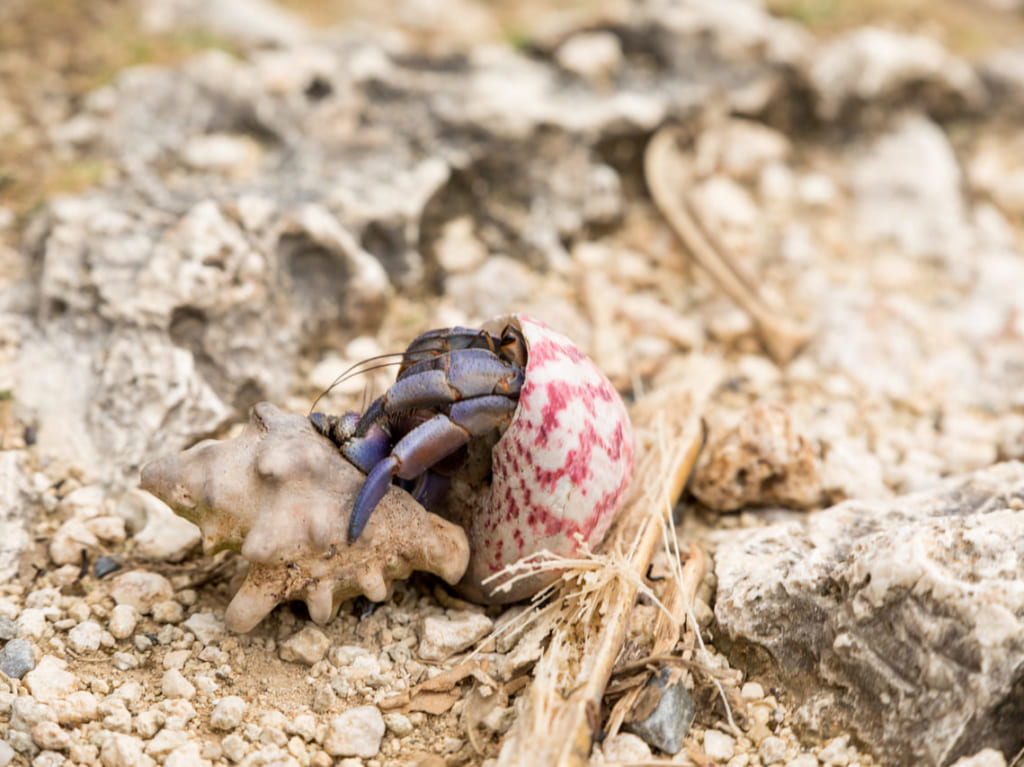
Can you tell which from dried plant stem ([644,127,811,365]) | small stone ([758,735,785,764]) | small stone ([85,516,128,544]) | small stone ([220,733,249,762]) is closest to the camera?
small stone ([220,733,249,762])

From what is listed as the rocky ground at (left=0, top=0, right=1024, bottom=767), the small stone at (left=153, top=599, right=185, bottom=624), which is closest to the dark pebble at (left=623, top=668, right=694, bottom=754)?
the rocky ground at (left=0, top=0, right=1024, bottom=767)

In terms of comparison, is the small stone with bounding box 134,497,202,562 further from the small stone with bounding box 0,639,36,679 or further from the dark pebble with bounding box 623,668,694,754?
the dark pebble with bounding box 623,668,694,754

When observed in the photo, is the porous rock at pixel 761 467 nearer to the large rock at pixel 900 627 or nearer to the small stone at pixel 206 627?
the large rock at pixel 900 627

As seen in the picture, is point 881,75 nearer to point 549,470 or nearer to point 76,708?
point 549,470

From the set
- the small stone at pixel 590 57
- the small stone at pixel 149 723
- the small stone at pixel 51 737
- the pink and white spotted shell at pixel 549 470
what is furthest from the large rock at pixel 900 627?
the small stone at pixel 590 57

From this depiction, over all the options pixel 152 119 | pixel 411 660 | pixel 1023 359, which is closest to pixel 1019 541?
pixel 411 660

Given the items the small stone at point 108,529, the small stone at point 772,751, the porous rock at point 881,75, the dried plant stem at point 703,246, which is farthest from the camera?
the porous rock at point 881,75

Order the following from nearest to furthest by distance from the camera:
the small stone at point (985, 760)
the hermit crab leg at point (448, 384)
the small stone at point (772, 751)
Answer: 1. the small stone at point (985, 760)
2. the small stone at point (772, 751)
3. the hermit crab leg at point (448, 384)
